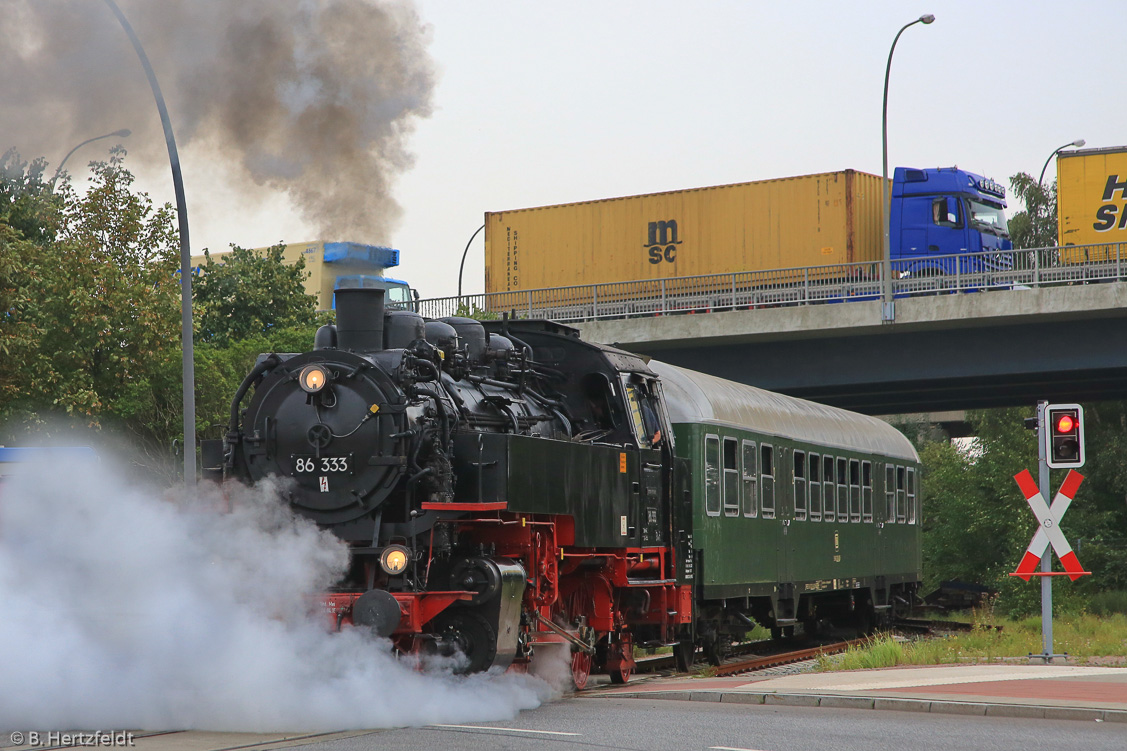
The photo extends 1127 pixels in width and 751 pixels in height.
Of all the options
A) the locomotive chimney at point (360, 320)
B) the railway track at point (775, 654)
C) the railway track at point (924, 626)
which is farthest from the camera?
the railway track at point (924, 626)

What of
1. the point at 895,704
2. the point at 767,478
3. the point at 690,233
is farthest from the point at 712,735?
the point at 690,233

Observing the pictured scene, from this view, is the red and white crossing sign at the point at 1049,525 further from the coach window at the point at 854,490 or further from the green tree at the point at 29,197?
the green tree at the point at 29,197

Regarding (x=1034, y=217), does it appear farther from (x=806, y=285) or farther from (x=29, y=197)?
(x=29, y=197)

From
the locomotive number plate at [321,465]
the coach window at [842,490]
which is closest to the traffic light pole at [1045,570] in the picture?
the coach window at [842,490]

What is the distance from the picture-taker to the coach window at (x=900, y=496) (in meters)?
21.6

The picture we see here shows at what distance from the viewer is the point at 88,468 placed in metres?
9.64

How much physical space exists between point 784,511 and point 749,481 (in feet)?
3.80

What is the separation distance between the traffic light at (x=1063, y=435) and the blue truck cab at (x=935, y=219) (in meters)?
16.2

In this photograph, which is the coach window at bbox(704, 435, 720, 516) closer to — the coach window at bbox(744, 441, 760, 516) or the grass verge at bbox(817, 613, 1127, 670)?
the coach window at bbox(744, 441, 760, 516)

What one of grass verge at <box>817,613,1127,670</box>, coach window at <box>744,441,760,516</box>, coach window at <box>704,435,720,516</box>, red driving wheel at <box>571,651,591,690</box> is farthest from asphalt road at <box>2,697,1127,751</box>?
coach window at <box>744,441,760,516</box>

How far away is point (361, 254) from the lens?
13.9 m

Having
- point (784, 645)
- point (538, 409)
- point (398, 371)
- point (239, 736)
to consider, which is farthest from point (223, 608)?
point (784, 645)

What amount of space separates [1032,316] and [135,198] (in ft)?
53.2

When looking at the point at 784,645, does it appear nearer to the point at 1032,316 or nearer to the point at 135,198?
the point at 1032,316
